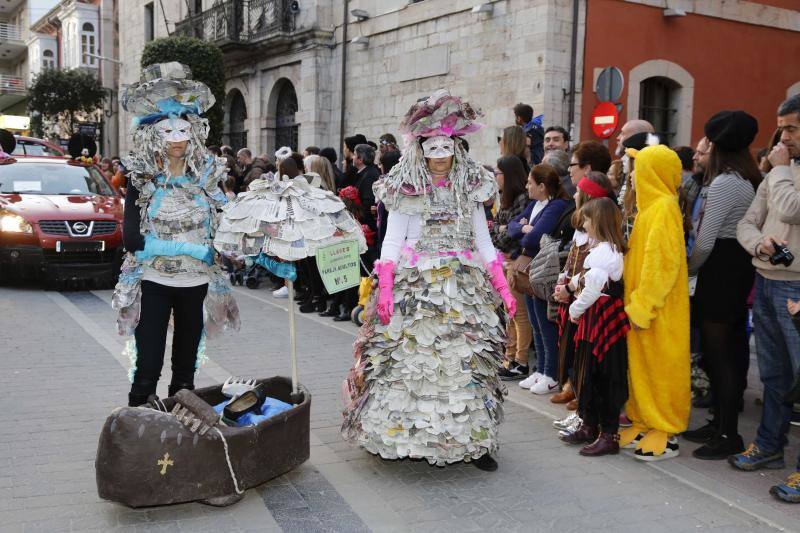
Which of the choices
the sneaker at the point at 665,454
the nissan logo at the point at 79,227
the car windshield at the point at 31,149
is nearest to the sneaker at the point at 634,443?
the sneaker at the point at 665,454

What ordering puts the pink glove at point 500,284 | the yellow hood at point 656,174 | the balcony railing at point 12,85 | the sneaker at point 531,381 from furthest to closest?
the balcony railing at point 12,85, the sneaker at point 531,381, the yellow hood at point 656,174, the pink glove at point 500,284

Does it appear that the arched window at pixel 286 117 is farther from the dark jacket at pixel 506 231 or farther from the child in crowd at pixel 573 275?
the child in crowd at pixel 573 275

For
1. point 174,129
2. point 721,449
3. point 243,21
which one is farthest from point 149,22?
point 721,449

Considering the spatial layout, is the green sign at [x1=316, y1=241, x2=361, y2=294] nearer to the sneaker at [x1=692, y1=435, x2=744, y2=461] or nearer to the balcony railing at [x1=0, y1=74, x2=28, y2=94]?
the sneaker at [x1=692, y1=435, x2=744, y2=461]

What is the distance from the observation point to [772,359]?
457cm

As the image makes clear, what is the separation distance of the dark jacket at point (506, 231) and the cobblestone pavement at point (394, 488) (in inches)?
51.6

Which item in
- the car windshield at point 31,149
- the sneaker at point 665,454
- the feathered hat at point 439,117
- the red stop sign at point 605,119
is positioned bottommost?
the sneaker at point 665,454

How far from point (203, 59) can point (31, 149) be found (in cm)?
553

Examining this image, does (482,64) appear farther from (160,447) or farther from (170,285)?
(160,447)

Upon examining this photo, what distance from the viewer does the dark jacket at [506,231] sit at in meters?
6.74

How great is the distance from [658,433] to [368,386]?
6.23 feet

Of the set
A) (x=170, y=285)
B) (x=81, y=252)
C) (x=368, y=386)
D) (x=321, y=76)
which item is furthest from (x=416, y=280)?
(x=321, y=76)

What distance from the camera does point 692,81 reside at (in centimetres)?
1473

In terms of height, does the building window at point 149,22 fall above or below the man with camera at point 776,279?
above
